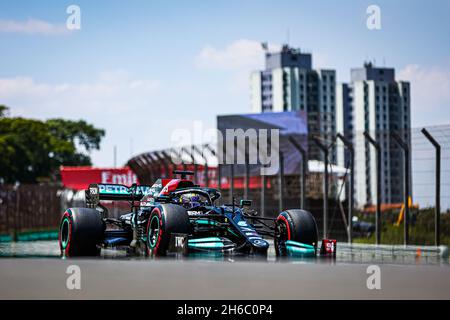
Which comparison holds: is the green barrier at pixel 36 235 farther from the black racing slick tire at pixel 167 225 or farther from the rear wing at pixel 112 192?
the black racing slick tire at pixel 167 225

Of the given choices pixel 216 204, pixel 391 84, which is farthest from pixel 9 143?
pixel 216 204

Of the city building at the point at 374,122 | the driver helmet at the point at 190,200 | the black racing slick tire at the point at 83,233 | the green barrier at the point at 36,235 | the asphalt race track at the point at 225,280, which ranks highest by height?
the city building at the point at 374,122

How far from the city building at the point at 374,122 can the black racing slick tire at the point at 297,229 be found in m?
6.35

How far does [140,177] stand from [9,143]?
51834 mm

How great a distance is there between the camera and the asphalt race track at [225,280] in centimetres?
770

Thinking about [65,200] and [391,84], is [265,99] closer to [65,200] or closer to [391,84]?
[391,84]

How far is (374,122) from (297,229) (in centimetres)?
8325

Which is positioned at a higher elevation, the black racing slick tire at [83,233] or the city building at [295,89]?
the city building at [295,89]

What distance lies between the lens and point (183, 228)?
402 inches

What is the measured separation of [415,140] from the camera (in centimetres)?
1662

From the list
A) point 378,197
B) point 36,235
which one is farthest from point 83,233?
point 36,235

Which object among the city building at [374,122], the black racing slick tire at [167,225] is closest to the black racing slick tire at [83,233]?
the black racing slick tire at [167,225]

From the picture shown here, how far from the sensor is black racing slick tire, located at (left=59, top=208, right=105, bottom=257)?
10.8 m
